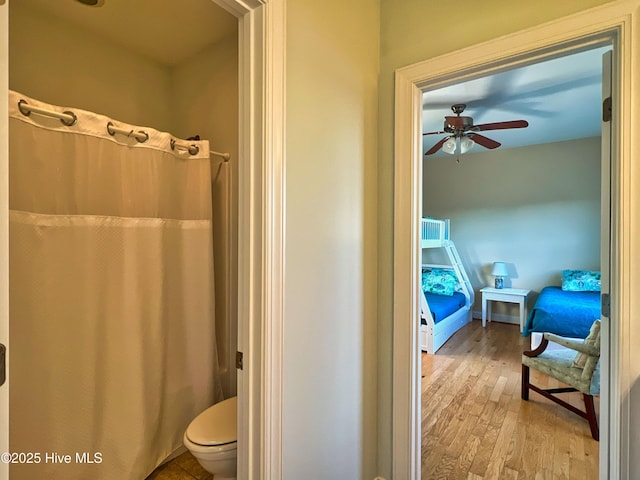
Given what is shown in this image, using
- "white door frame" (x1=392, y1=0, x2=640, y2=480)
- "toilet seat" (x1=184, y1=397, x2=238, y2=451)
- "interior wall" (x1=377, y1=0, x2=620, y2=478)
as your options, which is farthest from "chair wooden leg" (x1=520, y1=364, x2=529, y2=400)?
"toilet seat" (x1=184, y1=397, x2=238, y2=451)

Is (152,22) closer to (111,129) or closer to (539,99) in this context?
(111,129)

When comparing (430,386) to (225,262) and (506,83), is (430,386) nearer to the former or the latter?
(225,262)

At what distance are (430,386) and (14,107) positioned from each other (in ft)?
10.5

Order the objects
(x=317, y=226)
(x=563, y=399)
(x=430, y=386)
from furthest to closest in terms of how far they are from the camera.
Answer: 1. (x=430, y=386)
2. (x=563, y=399)
3. (x=317, y=226)

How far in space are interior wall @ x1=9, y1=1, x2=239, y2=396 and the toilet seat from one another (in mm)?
443

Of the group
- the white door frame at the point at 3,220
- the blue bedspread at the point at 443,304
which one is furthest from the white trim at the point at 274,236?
the blue bedspread at the point at 443,304

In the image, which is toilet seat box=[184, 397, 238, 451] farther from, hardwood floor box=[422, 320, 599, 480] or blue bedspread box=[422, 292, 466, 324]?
blue bedspread box=[422, 292, 466, 324]

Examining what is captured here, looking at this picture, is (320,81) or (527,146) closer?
(320,81)

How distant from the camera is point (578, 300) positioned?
3570mm

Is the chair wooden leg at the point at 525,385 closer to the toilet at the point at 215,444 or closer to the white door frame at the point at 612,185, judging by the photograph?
the white door frame at the point at 612,185

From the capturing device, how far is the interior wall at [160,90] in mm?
1786

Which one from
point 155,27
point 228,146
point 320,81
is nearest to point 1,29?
point 320,81

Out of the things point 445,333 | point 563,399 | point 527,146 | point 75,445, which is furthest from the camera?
point 527,146

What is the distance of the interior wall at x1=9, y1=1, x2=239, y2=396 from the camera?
5.86 ft
